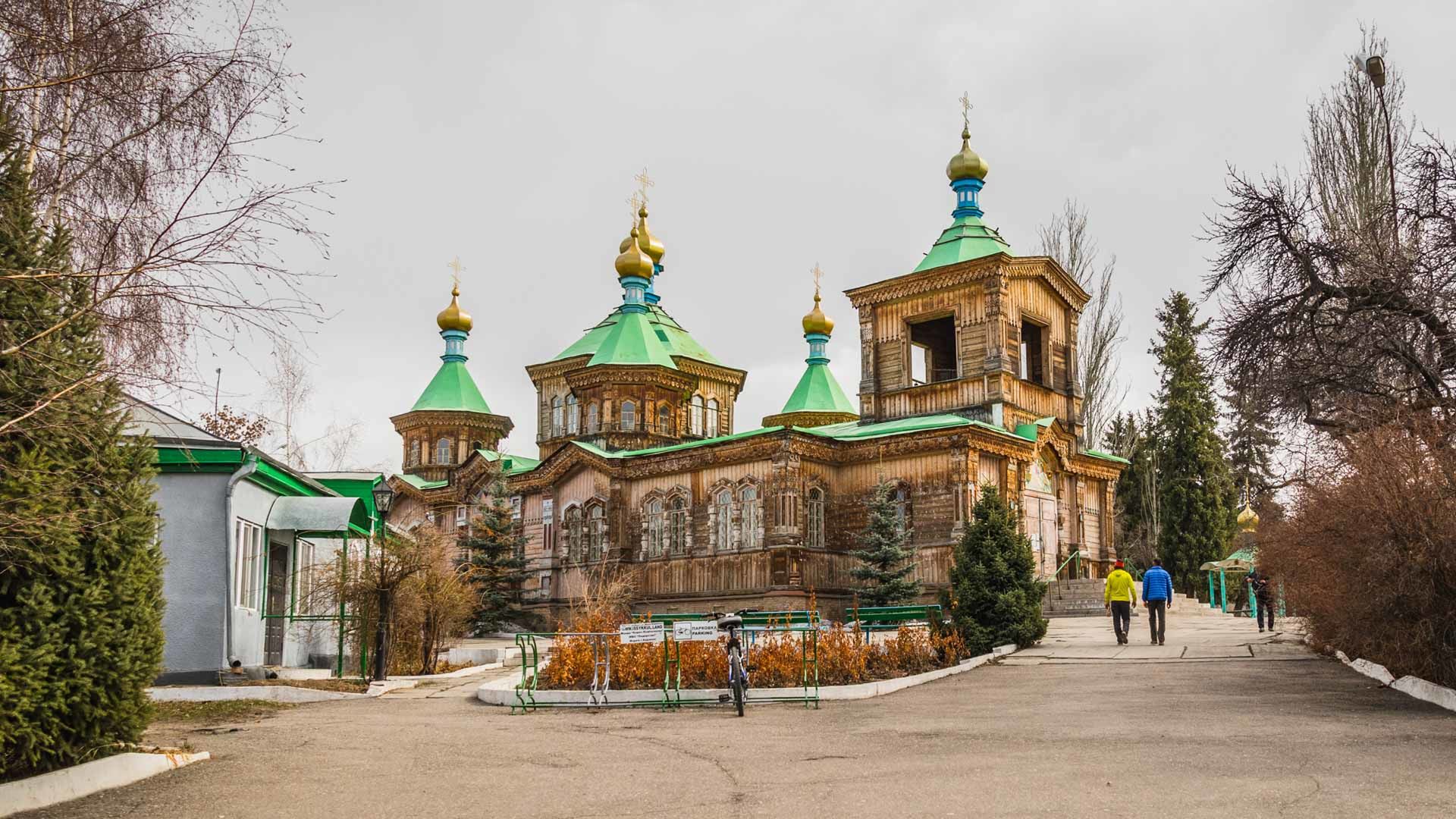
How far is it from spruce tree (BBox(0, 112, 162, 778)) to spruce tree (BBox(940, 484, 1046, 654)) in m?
13.2

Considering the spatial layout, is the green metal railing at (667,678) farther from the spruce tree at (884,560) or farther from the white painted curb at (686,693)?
the spruce tree at (884,560)

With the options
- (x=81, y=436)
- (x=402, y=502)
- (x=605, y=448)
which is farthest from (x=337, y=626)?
(x=402, y=502)

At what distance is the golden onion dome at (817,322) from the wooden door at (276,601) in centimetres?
2669

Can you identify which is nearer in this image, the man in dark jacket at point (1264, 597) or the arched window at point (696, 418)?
the man in dark jacket at point (1264, 597)

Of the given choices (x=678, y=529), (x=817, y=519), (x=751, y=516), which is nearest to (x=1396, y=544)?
(x=817, y=519)

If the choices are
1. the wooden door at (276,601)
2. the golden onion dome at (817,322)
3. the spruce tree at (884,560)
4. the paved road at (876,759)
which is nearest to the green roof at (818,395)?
the golden onion dome at (817,322)

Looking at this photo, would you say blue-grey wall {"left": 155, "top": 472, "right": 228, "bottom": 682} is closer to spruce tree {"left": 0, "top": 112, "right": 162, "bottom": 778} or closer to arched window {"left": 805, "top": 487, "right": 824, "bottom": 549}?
spruce tree {"left": 0, "top": 112, "right": 162, "bottom": 778}

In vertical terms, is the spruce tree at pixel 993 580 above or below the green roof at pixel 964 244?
below

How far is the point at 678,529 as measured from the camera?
32.5 metres

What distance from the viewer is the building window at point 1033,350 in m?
32.8

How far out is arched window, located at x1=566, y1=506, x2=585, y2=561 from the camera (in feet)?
Answer: 114

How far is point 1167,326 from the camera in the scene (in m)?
48.5

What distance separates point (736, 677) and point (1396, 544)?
21.1 ft

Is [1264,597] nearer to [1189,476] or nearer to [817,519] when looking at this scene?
[817,519]
